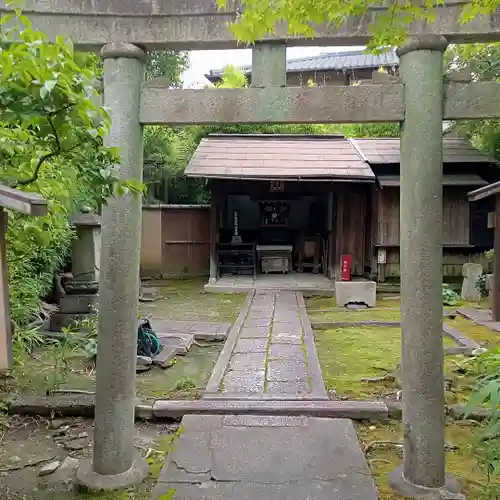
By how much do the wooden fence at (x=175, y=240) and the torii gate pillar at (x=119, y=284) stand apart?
11370 millimetres

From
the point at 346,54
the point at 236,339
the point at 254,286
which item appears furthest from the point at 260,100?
the point at 346,54

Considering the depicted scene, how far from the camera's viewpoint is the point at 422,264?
3.32 metres

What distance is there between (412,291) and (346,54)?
27878 mm

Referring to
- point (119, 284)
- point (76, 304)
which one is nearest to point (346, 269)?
point (76, 304)

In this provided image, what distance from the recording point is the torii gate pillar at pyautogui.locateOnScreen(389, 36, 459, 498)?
10.7 ft

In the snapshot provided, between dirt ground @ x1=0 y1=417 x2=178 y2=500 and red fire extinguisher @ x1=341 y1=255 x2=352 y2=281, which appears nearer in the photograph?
dirt ground @ x1=0 y1=417 x2=178 y2=500

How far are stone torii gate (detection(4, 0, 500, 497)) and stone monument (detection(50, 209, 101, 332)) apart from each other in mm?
4647

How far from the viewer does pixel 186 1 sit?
3355 mm

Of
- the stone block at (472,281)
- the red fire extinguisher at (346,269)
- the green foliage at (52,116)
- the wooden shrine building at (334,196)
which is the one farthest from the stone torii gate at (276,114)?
the red fire extinguisher at (346,269)

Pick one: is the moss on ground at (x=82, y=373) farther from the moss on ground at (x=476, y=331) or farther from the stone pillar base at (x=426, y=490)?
the moss on ground at (x=476, y=331)

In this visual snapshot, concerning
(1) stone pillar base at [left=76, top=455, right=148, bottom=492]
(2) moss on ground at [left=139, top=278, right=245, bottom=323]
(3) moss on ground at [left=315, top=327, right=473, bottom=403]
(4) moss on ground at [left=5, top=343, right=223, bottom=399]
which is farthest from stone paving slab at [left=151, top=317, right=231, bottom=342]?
(1) stone pillar base at [left=76, top=455, right=148, bottom=492]

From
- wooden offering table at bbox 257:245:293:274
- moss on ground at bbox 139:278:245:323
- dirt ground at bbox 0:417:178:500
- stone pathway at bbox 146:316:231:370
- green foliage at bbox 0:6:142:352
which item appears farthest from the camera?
wooden offering table at bbox 257:245:293:274

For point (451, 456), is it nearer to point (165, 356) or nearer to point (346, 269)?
point (165, 356)

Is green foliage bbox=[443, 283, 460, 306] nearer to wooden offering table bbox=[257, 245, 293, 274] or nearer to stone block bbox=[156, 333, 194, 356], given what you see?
wooden offering table bbox=[257, 245, 293, 274]
